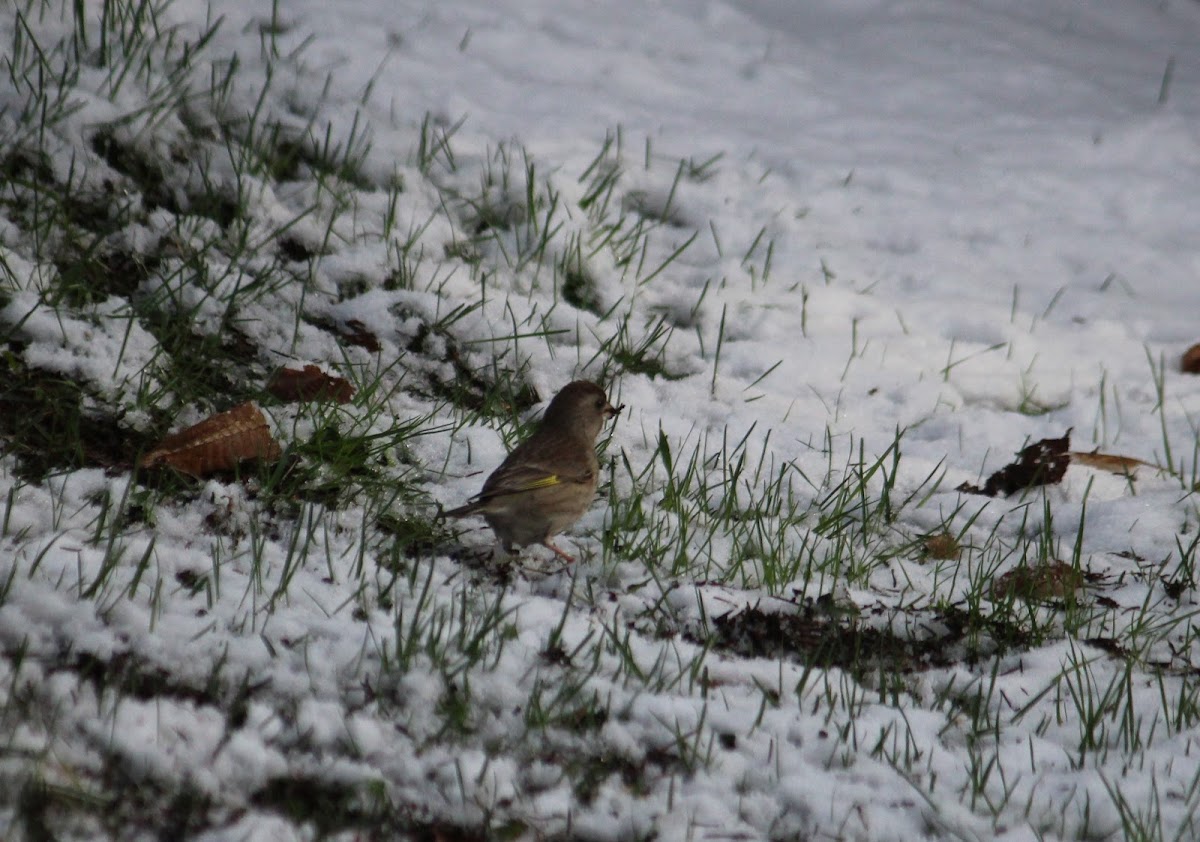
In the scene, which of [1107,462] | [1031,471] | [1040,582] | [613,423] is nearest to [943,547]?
[1040,582]

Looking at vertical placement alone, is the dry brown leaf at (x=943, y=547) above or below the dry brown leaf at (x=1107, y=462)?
below

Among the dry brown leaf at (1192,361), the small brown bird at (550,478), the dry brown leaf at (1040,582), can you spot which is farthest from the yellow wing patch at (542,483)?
the dry brown leaf at (1192,361)

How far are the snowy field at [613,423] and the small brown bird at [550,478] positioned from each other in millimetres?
150

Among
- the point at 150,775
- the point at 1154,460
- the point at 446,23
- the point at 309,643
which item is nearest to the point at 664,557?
the point at 309,643

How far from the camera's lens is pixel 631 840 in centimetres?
289

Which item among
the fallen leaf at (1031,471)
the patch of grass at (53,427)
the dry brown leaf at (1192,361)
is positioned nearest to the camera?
the patch of grass at (53,427)

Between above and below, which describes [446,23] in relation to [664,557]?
above

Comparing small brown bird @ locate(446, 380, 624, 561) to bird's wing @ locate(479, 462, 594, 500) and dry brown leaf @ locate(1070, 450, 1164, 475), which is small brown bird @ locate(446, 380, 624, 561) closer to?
bird's wing @ locate(479, 462, 594, 500)

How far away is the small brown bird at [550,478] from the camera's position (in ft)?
13.4

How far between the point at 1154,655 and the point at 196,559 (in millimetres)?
2907

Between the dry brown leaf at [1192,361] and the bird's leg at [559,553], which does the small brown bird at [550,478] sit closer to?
the bird's leg at [559,553]

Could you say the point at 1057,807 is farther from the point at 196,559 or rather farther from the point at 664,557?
the point at 196,559

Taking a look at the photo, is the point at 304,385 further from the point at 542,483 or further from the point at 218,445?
the point at 542,483

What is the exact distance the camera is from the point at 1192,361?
653cm
